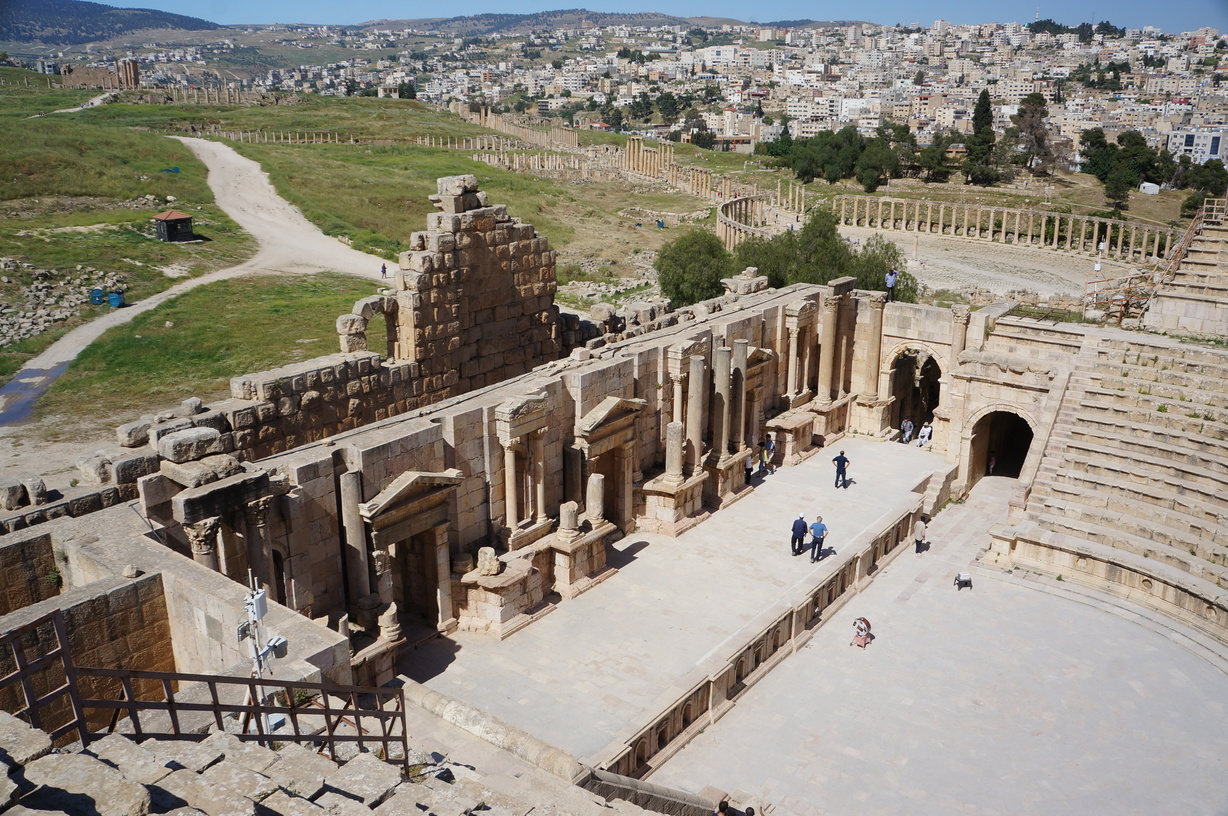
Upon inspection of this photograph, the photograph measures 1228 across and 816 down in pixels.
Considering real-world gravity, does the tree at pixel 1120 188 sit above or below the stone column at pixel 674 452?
above

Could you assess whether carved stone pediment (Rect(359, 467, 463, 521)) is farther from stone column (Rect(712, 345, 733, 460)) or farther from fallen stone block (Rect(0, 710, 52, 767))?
fallen stone block (Rect(0, 710, 52, 767))

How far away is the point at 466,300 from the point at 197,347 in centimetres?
1780

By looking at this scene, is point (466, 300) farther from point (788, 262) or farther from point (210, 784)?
point (788, 262)

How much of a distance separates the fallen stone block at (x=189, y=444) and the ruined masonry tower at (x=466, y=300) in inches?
Answer: 202

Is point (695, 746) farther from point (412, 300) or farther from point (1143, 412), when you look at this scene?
point (1143, 412)

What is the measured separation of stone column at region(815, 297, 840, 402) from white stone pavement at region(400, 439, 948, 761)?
14.0ft

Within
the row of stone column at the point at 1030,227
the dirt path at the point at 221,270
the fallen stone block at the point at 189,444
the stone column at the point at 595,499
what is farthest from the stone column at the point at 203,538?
the row of stone column at the point at 1030,227

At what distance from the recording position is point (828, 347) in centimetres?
2916

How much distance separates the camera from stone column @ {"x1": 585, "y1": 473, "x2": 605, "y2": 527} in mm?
20594

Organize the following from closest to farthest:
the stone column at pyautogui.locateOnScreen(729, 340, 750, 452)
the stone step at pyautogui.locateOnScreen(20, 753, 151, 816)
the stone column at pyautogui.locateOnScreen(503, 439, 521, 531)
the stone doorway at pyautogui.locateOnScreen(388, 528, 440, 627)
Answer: the stone step at pyautogui.locateOnScreen(20, 753, 151, 816), the stone doorway at pyautogui.locateOnScreen(388, 528, 440, 627), the stone column at pyautogui.locateOnScreen(503, 439, 521, 531), the stone column at pyautogui.locateOnScreen(729, 340, 750, 452)

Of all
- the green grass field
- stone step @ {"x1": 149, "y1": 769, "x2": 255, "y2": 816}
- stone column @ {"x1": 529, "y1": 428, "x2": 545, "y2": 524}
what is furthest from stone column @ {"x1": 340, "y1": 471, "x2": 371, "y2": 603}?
the green grass field

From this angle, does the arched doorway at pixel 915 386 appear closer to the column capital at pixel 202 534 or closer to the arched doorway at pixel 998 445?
the arched doorway at pixel 998 445

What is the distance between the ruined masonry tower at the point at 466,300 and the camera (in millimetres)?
20703

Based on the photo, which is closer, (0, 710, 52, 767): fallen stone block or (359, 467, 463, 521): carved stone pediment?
(0, 710, 52, 767): fallen stone block
